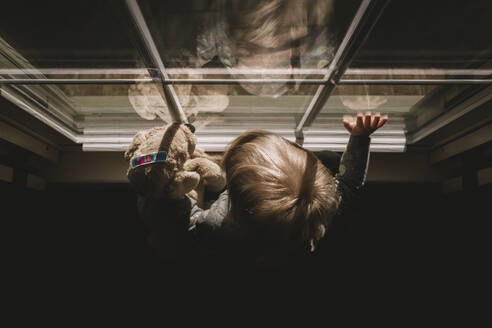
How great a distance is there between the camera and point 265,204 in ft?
1.24

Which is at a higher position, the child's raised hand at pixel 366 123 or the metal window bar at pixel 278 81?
the metal window bar at pixel 278 81

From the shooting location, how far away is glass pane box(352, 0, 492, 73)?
58 cm

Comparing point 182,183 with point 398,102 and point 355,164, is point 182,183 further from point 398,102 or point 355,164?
point 398,102

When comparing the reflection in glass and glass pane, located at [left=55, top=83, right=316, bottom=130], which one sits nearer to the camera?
the reflection in glass

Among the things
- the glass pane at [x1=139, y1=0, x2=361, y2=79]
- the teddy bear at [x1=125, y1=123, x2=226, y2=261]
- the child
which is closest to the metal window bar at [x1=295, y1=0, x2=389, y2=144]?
the glass pane at [x1=139, y1=0, x2=361, y2=79]

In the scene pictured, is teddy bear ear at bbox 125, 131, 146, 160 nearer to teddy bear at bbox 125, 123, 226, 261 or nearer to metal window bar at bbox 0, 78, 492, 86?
teddy bear at bbox 125, 123, 226, 261

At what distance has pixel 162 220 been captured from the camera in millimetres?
439

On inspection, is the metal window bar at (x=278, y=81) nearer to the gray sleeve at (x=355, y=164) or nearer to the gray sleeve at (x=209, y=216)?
the gray sleeve at (x=355, y=164)

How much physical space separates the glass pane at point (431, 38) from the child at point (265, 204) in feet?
1.47

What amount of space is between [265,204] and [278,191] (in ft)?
0.10

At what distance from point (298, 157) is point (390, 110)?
2.27ft

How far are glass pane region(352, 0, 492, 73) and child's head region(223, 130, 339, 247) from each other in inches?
17.9

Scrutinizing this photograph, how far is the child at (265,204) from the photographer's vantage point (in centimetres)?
38

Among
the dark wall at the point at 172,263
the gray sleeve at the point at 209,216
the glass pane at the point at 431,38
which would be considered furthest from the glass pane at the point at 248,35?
the dark wall at the point at 172,263
